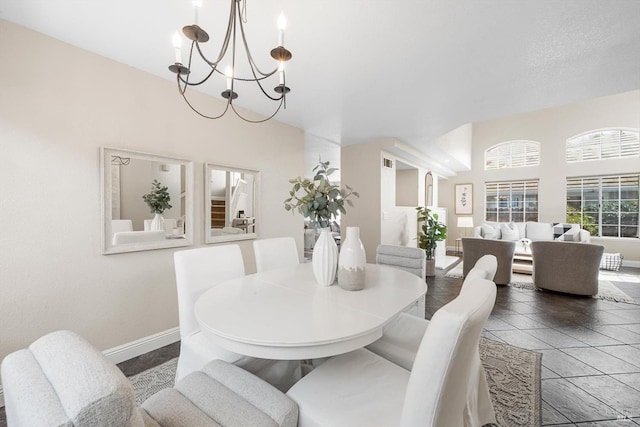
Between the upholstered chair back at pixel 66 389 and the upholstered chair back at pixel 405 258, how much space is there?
2.01 m

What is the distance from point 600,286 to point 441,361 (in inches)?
212

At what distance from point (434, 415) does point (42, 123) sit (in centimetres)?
268

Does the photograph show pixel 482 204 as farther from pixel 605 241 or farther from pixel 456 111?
pixel 456 111

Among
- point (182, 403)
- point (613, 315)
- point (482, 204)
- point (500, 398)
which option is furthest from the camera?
point (482, 204)

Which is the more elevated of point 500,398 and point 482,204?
point 482,204

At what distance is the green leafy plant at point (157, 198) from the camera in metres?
2.28

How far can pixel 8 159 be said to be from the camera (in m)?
1.64

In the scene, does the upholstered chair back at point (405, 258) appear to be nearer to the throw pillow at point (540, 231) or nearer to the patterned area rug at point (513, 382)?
the patterned area rug at point (513, 382)

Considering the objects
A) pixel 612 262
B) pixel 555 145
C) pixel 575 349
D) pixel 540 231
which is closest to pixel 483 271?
pixel 575 349

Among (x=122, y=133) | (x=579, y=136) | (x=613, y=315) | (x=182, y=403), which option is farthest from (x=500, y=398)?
(x=579, y=136)

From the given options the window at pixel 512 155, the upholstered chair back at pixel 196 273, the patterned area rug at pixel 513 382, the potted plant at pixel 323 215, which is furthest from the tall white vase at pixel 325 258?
the window at pixel 512 155

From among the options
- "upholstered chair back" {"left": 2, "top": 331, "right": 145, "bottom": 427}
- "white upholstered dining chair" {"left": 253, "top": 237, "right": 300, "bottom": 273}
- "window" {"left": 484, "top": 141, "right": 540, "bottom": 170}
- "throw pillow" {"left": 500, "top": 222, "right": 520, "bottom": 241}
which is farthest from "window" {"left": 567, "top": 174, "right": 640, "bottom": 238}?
"upholstered chair back" {"left": 2, "top": 331, "right": 145, "bottom": 427}

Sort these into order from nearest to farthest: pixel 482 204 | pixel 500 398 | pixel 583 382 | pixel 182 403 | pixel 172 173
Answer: pixel 182 403
pixel 500 398
pixel 583 382
pixel 172 173
pixel 482 204

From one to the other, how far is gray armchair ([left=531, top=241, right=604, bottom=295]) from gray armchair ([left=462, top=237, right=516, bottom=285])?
354 millimetres
